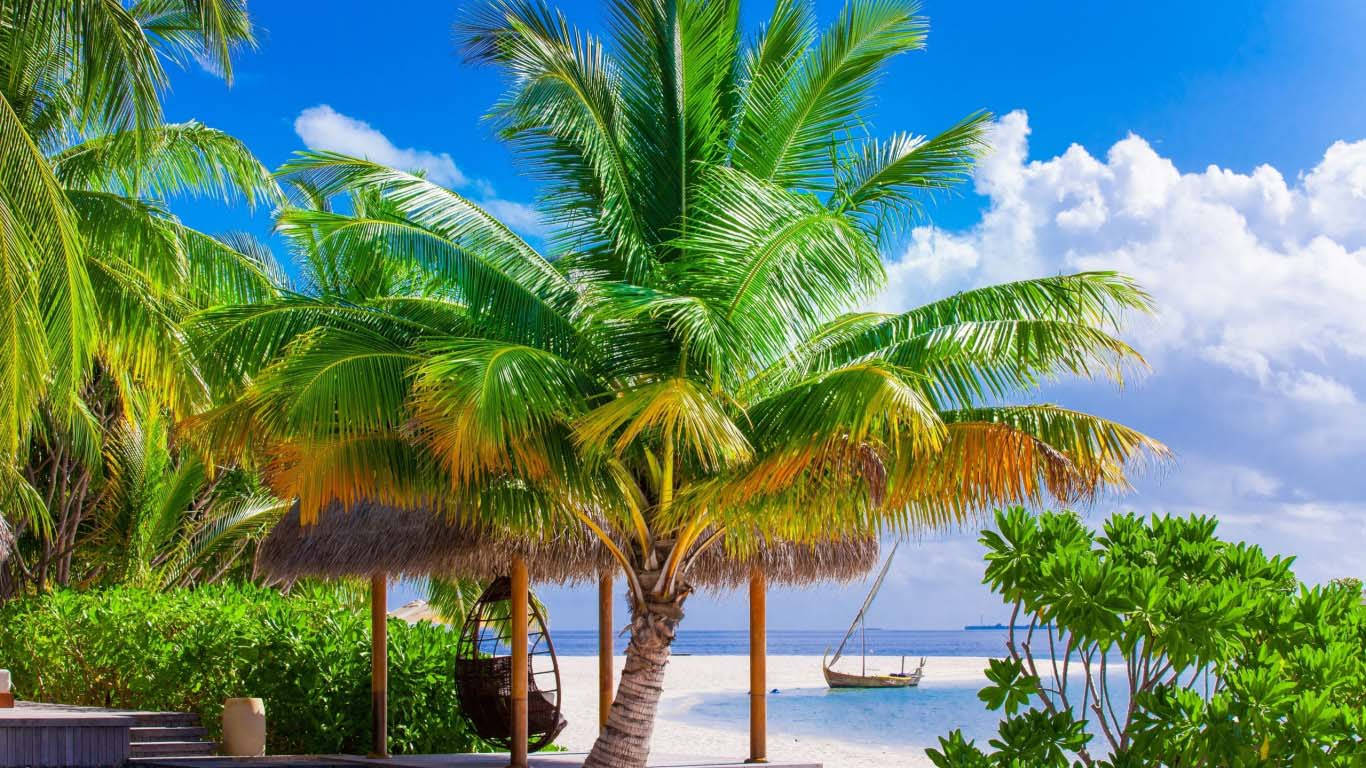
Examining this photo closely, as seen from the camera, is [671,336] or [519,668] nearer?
[671,336]

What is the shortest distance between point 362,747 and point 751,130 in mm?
6648

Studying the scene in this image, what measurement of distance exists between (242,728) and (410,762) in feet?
4.58

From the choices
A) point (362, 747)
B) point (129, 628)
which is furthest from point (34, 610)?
point (362, 747)

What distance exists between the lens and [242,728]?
10.9m

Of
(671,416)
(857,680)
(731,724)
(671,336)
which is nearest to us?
(671,416)

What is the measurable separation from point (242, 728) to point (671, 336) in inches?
208

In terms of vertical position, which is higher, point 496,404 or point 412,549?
point 496,404

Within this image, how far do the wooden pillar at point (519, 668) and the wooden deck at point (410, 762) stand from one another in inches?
18.0

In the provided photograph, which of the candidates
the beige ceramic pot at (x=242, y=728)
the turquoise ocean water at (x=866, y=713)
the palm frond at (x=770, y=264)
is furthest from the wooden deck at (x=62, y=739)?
the turquoise ocean water at (x=866, y=713)

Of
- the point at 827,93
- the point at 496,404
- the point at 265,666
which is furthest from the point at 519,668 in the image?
the point at 827,93

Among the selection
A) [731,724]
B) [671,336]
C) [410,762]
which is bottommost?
[731,724]

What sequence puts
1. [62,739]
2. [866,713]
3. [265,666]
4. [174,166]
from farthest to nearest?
[866,713] → [174,166] → [265,666] → [62,739]

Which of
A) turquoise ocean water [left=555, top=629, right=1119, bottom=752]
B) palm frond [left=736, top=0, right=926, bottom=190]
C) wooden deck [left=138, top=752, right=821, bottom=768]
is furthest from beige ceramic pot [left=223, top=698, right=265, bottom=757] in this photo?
turquoise ocean water [left=555, top=629, right=1119, bottom=752]

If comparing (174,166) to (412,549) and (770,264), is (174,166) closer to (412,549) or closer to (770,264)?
(412,549)
